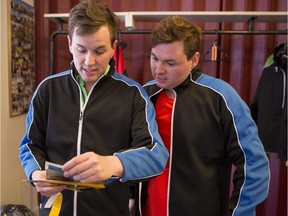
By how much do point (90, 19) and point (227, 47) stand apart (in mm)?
1982

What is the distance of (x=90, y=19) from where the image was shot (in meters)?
1.00

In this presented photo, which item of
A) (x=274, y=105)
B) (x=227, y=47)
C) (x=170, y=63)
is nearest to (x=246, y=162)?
(x=170, y=63)

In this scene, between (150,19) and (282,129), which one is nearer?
(282,129)

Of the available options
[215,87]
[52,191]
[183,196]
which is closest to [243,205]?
[183,196]

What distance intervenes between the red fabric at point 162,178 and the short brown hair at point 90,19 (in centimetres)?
39

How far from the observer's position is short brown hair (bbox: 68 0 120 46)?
0.99 m

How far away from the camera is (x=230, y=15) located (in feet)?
7.47

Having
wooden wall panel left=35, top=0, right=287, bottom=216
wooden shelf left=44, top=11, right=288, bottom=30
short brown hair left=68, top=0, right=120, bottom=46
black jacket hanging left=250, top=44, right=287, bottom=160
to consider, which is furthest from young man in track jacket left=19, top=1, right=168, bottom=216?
wooden wall panel left=35, top=0, right=287, bottom=216

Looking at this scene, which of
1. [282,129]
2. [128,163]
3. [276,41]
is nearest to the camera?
[128,163]

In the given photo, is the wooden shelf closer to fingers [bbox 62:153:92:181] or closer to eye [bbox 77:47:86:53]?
eye [bbox 77:47:86:53]

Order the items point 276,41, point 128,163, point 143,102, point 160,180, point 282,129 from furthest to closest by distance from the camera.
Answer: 1. point 276,41
2. point 282,129
3. point 160,180
4. point 143,102
5. point 128,163

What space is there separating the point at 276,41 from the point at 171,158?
75.2 inches

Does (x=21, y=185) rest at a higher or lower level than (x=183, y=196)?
lower

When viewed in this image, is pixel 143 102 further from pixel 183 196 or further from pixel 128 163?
pixel 183 196
